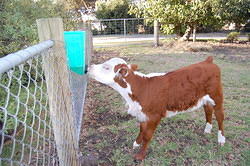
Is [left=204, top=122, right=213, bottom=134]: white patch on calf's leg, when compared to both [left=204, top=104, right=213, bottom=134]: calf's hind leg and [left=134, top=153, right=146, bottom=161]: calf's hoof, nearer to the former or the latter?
[left=204, top=104, right=213, bottom=134]: calf's hind leg

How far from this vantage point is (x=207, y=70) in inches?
119

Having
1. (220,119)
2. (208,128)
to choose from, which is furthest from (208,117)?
(220,119)

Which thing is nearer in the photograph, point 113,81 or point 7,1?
point 113,81

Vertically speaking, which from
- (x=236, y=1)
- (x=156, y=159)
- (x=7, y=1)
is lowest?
(x=156, y=159)

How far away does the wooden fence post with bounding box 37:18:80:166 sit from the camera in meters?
1.65

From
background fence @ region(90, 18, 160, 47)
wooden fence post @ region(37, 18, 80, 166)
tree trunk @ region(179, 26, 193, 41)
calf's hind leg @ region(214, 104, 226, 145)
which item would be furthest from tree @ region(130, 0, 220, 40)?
wooden fence post @ region(37, 18, 80, 166)

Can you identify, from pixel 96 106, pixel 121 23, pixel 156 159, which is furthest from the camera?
pixel 121 23

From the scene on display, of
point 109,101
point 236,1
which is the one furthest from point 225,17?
point 109,101

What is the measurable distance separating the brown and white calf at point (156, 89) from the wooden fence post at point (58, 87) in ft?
2.62

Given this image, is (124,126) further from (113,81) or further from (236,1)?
(236,1)

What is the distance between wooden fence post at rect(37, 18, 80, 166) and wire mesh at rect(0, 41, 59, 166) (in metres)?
0.05

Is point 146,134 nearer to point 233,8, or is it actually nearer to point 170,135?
point 170,135

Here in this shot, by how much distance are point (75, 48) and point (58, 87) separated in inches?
28.3

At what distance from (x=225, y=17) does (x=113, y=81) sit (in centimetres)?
1000
